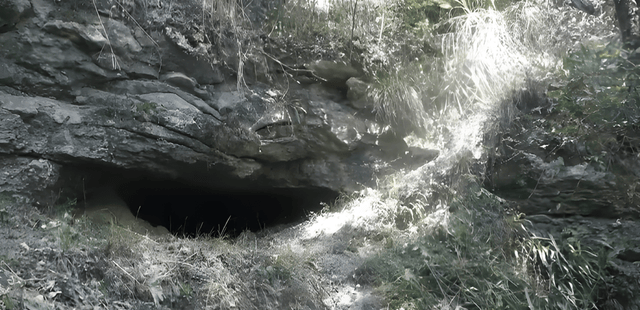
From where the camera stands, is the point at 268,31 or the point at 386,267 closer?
the point at 386,267

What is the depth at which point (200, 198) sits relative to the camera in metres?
7.18

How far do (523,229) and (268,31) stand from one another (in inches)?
153

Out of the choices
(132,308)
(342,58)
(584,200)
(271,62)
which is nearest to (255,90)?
(271,62)

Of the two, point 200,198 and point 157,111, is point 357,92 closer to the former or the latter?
point 157,111

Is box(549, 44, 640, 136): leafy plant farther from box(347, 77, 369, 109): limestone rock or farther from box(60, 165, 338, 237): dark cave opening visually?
box(60, 165, 338, 237): dark cave opening

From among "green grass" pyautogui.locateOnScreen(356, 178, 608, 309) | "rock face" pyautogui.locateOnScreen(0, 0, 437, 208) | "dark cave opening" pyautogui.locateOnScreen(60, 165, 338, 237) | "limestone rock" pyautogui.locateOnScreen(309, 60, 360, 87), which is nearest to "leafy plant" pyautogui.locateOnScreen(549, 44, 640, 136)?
"green grass" pyautogui.locateOnScreen(356, 178, 608, 309)

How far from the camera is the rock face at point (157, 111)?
427 cm

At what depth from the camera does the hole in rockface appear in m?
6.33

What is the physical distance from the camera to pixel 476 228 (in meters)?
4.23

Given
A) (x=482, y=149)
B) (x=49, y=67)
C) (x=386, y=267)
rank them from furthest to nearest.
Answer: (x=482, y=149) < (x=49, y=67) < (x=386, y=267)

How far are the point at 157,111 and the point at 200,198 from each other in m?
2.66

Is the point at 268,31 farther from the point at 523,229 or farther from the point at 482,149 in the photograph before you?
the point at 523,229

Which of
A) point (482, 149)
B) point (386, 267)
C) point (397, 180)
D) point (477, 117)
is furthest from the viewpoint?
point (397, 180)

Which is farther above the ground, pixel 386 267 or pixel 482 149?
pixel 482 149
